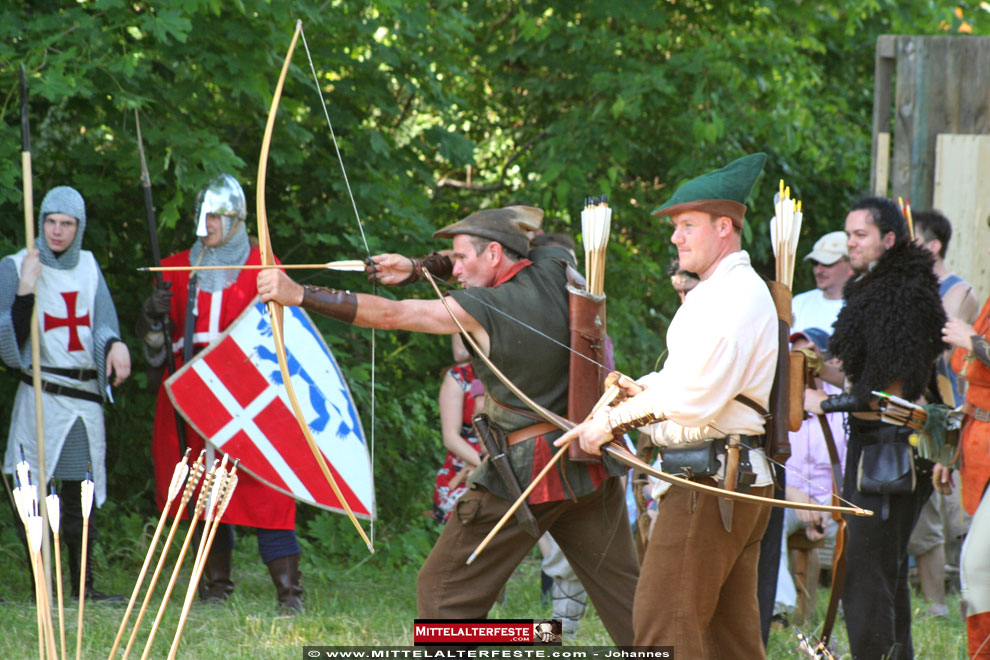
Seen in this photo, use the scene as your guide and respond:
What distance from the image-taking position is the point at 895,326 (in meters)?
3.71

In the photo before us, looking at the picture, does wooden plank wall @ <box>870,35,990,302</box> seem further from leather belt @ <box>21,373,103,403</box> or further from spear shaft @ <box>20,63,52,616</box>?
spear shaft @ <box>20,63,52,616</box>

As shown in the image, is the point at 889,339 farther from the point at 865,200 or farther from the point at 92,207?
the point at 92,207

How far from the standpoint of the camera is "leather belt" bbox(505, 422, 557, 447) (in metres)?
3.43

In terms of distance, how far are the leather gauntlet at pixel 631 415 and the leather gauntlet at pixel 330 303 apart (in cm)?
73

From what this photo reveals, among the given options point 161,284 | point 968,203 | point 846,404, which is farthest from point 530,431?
point 968,203

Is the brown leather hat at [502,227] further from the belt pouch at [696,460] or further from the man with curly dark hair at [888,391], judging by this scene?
the man with curly dark hair at [888,391]

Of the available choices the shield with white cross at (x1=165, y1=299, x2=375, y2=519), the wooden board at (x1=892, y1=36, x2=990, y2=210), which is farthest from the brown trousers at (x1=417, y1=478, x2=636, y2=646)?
the wooden board at (x1=892, y1=36, x2=990, y2=210)

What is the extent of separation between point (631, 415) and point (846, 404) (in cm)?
121

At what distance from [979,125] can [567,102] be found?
2.59m

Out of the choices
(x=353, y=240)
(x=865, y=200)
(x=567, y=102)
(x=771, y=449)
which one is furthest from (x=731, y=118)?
(x=771, y=449)

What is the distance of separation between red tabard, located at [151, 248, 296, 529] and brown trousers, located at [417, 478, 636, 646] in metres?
1.60

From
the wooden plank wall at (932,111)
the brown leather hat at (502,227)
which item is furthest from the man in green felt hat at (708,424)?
the wooden plank wall at (932,111)

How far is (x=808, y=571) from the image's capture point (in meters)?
5.06

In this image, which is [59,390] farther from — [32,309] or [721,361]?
[721,361]
